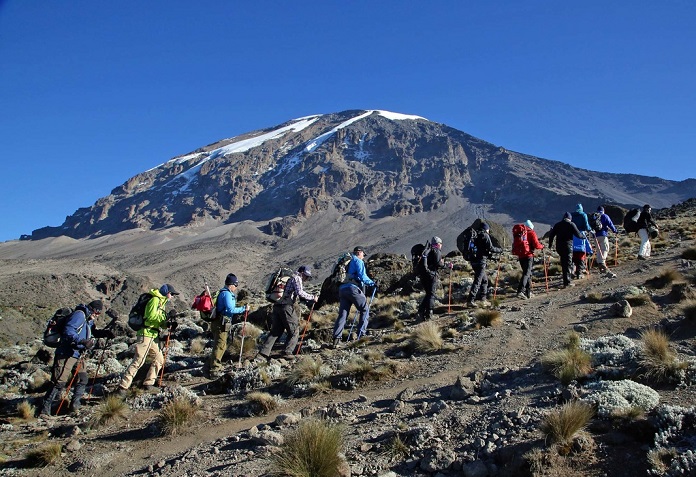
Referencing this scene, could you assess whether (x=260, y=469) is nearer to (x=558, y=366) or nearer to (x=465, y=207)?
(x=558, y=366)

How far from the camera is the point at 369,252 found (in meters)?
126

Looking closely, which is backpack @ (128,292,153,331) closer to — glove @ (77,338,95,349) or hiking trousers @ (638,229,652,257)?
glove @ (77,338,95,349)

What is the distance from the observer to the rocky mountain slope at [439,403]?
4.36 m

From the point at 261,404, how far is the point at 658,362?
494cm

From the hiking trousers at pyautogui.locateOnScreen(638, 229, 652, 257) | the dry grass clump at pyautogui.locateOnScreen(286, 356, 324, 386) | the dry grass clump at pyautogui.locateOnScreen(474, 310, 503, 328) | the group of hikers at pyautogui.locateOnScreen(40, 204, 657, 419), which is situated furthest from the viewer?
the hiking trousers at pyautogui.locateOnScreen(638, 229, 652, 257)

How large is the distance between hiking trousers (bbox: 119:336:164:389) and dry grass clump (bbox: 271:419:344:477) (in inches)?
174

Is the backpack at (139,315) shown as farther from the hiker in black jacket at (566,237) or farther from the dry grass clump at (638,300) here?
the hiker in black jacket at (566,237)

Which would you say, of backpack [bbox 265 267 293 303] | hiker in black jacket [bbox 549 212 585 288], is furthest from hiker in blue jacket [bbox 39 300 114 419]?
hiker in black jacket [bbox 549 212 585 288]

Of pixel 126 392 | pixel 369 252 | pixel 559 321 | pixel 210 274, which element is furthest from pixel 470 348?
pixel 369 252

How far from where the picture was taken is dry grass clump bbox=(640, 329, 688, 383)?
5382 millimetres

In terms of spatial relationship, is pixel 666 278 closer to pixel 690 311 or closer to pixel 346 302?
pixel 690 311

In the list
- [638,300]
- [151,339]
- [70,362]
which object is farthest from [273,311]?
[638,300]

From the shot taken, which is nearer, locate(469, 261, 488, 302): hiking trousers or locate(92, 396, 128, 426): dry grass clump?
locate(92, 396, 128, 426): dry grass clump

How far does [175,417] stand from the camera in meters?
6.32
